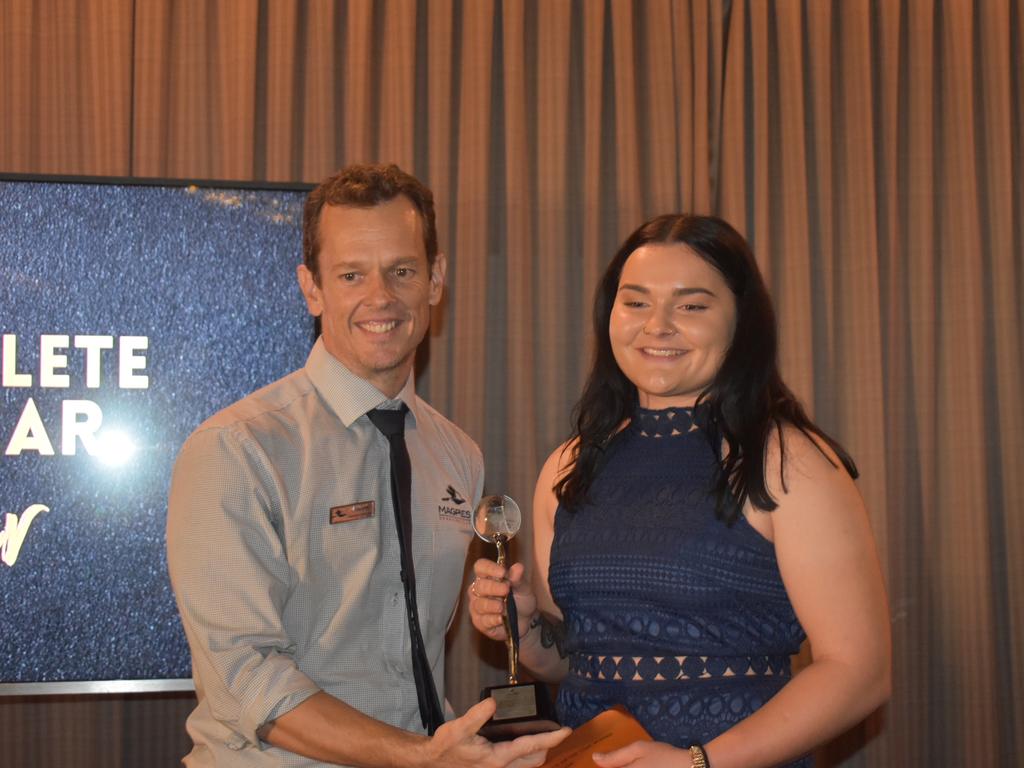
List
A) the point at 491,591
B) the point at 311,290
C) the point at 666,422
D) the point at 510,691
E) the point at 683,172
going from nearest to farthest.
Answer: the point at 510,691, the point at 491,591, the point at 666,422, the point at 311,290, the point at 683,172

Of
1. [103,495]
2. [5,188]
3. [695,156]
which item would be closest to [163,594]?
[103,495]

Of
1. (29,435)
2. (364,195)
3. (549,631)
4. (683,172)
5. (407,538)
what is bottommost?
(549,631)

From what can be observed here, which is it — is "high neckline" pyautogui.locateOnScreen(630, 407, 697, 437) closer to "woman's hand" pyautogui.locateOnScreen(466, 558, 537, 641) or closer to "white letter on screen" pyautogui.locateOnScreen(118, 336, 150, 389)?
"woman's hand" pyautogui.locateOnScreen(466, 558, 537, 641)

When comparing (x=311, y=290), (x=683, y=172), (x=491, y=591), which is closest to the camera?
(x=491, y=591)

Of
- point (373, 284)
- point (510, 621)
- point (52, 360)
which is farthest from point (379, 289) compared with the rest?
point (52, 360)

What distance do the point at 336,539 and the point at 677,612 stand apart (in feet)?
2.33

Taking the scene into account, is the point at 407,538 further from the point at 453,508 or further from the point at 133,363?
the point at 133,363

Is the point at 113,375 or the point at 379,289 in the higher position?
the point at 379,289

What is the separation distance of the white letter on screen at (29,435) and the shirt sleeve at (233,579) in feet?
2.95

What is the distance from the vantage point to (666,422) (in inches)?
85.3

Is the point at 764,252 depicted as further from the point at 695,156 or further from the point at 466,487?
the point at 466,487

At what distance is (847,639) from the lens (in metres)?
1.83

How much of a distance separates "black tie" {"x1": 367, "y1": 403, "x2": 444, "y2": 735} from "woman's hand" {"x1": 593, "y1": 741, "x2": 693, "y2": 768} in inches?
19.2

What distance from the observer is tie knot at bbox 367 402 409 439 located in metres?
2.35
